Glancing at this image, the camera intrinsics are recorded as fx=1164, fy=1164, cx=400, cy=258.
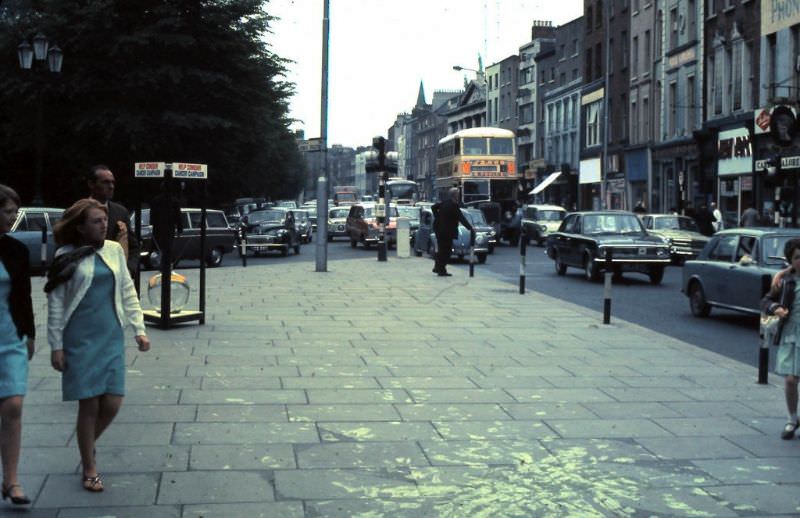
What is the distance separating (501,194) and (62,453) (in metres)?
40.1

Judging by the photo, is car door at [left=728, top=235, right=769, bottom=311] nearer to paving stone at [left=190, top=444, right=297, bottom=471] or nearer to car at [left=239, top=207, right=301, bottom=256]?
paving stone at [left=190, top=444, right=297, bottom=471]

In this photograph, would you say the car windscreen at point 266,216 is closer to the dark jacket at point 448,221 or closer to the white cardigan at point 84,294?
the dark jacket at point 448,221

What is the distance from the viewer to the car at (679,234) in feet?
106

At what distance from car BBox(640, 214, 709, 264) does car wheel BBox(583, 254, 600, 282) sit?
647cm

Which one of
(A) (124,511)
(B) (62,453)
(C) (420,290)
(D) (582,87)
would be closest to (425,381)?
(B) (62,453)

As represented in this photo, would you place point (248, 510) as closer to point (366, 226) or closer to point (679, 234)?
point (679, 234)

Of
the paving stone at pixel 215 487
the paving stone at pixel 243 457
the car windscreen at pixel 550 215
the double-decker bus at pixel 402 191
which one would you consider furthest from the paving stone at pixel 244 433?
the double-decker bus at pixel 402 191

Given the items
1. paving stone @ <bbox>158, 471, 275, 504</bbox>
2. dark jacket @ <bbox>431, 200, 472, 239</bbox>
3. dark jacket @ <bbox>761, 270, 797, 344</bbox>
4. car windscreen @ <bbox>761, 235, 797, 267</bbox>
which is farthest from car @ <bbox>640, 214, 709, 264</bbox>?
paving stone @ <bbox>158, 471, 275, 504</bbox>

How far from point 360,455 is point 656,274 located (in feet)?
62.1

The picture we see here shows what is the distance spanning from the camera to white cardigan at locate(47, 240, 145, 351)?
20.6 feet

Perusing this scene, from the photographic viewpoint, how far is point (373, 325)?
14883 millimetres

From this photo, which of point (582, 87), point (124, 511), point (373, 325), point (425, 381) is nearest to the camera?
point (124, 511)

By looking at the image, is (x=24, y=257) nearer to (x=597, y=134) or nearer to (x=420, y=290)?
(x=420, y=290)

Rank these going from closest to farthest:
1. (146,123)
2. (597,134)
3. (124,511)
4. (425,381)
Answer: (124,511)
(425,381)
(146,123)
(597,134)
